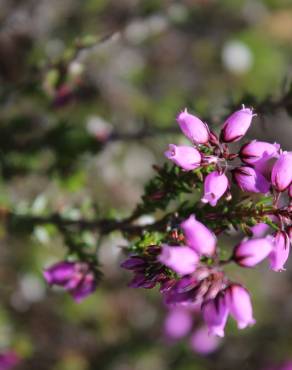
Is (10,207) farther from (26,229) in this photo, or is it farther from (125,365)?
(125,365)

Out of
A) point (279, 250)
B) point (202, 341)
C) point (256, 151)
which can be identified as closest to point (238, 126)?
point (256, 151)

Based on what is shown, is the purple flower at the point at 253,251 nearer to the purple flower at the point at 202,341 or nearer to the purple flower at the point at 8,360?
the purple flower at the point at 8,360

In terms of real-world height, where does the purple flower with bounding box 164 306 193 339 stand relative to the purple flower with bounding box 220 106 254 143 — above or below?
below

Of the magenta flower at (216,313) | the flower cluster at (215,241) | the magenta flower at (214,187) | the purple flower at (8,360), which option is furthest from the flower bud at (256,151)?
the purple flower at (8,360)

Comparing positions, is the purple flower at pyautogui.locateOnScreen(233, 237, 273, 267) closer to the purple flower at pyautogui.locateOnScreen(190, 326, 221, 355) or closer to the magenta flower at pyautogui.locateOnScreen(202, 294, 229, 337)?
the magenta flower at pyautogui.locateOnScreen(202, 294, 229, 337)

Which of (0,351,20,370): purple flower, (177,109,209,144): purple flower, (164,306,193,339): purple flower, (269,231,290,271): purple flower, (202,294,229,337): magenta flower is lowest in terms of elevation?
(164,306,193,339): purple flower

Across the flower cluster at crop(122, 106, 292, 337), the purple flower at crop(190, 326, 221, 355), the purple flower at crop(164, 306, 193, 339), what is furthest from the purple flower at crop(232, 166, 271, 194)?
the purple flower at crop(190, 326, 221, 355)
